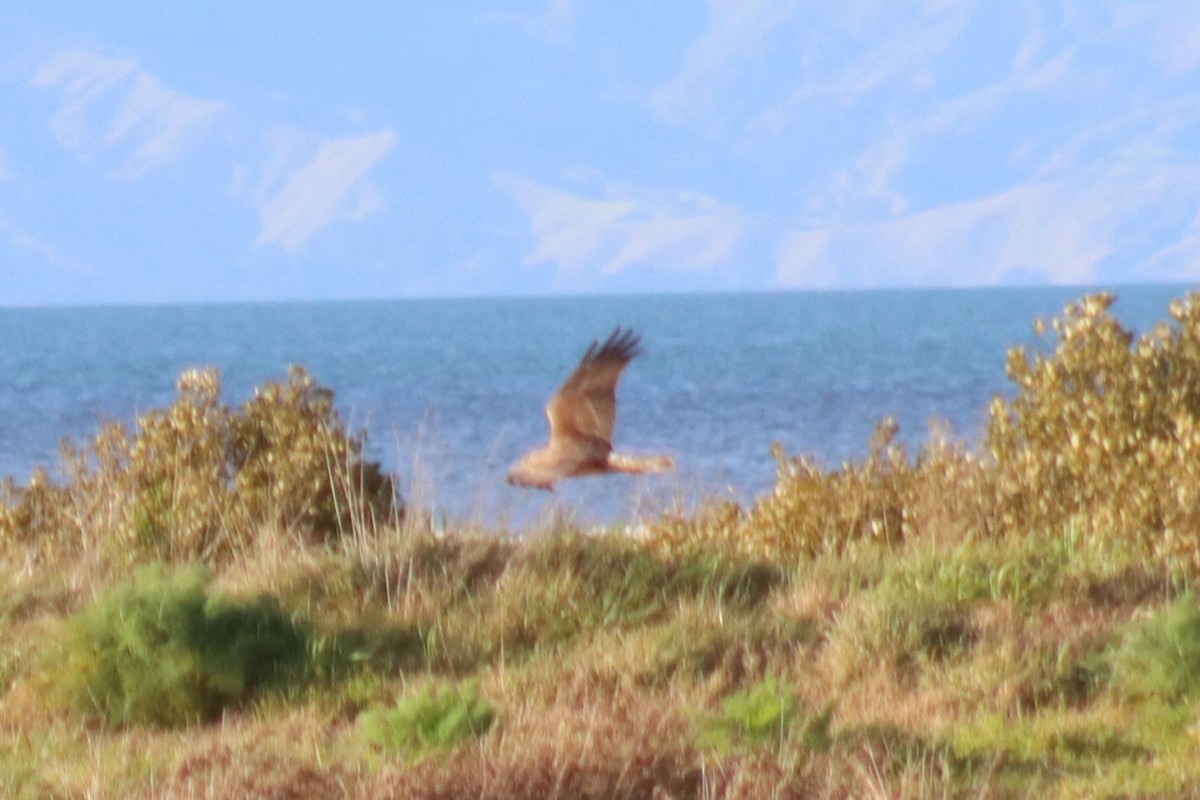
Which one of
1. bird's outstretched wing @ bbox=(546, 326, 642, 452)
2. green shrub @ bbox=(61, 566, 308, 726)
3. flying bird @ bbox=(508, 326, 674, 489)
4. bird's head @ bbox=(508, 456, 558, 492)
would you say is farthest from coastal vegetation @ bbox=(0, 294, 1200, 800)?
bird's outstretched wing @ bbox=(546, 326, 642, 452)

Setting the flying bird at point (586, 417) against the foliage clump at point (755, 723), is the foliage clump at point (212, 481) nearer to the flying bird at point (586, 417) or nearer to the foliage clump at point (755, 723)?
the flying bird at point (586, 417)

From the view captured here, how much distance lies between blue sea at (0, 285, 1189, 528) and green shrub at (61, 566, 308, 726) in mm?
1868

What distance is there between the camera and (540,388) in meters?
42.4

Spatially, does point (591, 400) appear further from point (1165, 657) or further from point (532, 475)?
point (1165, 657)

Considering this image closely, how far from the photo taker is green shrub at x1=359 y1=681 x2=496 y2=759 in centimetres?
526

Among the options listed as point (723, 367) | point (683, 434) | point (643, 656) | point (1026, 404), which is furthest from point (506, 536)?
point (723, 367)

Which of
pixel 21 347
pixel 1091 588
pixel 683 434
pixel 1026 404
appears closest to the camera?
pixel 1091 588

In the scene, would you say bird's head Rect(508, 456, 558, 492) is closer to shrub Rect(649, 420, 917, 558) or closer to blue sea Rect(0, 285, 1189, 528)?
blue sea Rect(0, 285, 1189, 528)

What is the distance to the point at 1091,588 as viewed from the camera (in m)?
7.14

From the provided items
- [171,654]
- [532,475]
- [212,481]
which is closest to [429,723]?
[171,654]

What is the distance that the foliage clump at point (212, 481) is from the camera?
29.4 feet

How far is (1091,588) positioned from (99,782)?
403 centimetres

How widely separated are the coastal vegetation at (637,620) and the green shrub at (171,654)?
0.4 inches

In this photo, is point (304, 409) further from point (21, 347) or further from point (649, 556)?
point (21, 347)
